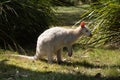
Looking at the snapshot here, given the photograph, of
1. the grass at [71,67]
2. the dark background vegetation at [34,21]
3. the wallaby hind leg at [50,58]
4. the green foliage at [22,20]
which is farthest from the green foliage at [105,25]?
the wallaby hind leg at [50,58]

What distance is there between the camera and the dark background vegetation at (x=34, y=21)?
886cm

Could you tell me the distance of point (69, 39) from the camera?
7.68 meters

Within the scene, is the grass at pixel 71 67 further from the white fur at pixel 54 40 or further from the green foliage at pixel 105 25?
the green foliage at pixel 105 25

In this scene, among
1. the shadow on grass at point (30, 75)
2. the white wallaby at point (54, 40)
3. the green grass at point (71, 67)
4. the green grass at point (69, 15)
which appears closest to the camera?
the shadow on grass at point (30, 75)

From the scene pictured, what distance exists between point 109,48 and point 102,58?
2.91 feet

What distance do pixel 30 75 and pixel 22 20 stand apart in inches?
119

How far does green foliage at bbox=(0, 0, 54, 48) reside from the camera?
9023mm

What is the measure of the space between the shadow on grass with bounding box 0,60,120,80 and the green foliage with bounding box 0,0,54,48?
184 centimetres

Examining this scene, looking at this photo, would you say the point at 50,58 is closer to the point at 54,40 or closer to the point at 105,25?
the point at 54,40

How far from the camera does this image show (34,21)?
30.9 ft

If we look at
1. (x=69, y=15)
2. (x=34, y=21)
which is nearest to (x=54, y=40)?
(x=34, y=21)

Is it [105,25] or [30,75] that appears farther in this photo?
[105,25]

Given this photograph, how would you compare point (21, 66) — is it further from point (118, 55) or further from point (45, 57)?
point (118, 55)

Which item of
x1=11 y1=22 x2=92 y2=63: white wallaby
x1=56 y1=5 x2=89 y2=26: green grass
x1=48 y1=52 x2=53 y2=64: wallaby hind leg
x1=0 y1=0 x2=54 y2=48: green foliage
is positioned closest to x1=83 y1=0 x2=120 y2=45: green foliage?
x1=11 y1=22 x2=92 y2=63: white wallaby
